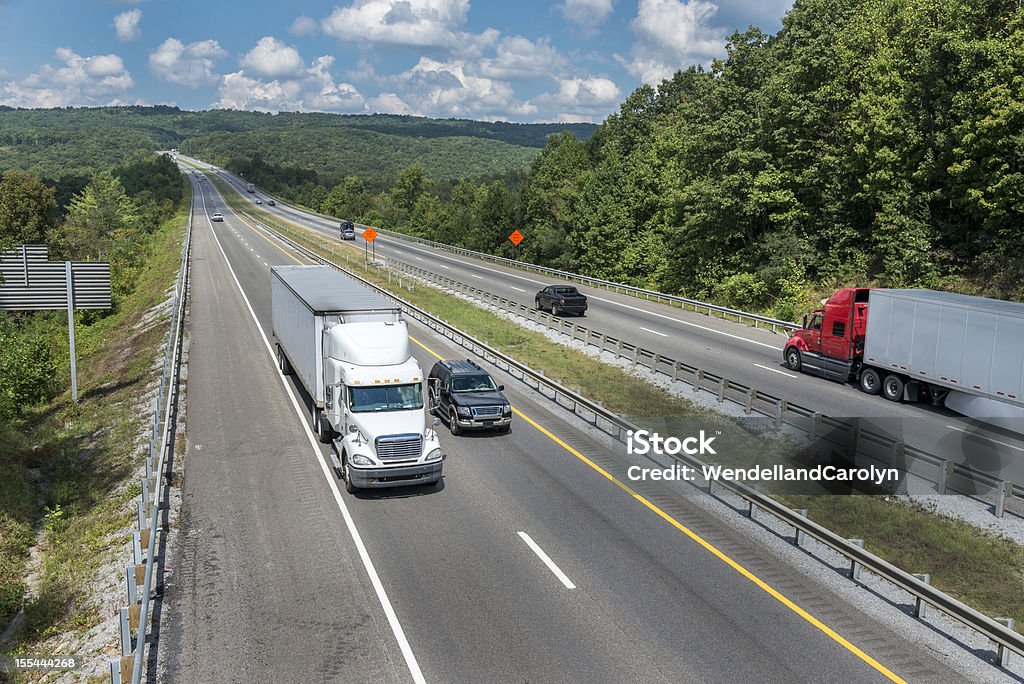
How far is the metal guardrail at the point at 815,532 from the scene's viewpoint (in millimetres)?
10898

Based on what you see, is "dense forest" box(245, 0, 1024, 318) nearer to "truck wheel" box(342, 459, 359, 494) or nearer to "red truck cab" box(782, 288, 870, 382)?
"red truck cab" box(782, 288, 870, 382)

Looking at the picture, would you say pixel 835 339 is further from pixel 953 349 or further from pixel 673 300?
pixel 673 300

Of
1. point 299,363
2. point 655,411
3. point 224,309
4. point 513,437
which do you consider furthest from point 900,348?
point 224,309

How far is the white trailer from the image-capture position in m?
21.0

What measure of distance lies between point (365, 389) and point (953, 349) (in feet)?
56.9

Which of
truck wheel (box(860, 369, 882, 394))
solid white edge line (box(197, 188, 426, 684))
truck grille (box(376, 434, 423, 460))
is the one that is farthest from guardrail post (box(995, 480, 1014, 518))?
solid white edge line (box(197, 188, 426, 684))

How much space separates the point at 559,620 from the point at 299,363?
50.8ft

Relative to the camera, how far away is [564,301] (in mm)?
44094

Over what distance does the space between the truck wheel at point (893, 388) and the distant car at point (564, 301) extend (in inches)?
811

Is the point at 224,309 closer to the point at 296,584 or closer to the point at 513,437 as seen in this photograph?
the point at 513,437

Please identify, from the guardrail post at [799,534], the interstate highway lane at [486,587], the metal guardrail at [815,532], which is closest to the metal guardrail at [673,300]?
the metal guardrail at [815,532]

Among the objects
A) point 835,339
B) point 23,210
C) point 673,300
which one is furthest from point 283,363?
point 23,210

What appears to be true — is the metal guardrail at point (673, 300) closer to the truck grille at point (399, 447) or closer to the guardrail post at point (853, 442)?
the guardrail post at point (853, 442)

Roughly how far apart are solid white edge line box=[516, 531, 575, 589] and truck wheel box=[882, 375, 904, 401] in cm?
1583
